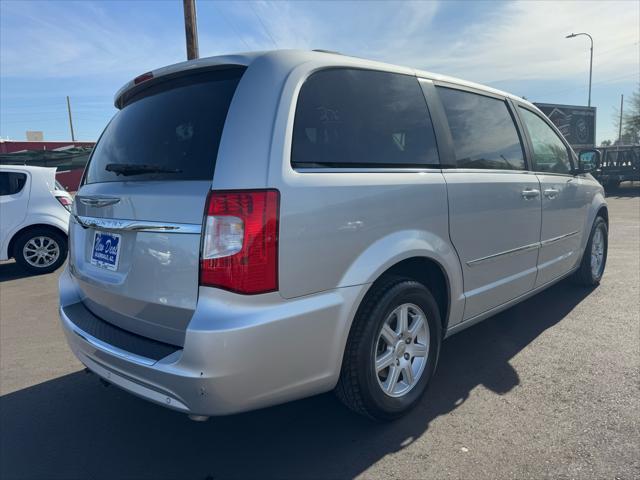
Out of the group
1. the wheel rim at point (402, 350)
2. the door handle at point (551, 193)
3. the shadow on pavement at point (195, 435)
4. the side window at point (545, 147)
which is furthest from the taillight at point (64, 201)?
the door handle at point (551, 193)

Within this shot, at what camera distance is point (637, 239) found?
821cm

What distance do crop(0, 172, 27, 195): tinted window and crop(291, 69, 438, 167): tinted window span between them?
630 centimetres

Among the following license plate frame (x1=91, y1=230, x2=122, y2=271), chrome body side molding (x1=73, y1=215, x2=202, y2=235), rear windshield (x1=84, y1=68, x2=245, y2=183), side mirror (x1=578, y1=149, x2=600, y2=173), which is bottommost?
license plate frame (x1=91, y1=230, x2=122, y2=271)

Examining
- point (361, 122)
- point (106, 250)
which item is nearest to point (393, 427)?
point (361, 122)

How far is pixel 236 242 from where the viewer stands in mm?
1928

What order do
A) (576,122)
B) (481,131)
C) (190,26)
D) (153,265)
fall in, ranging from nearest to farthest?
(153,265), (481,131), (190,26), (576,122)

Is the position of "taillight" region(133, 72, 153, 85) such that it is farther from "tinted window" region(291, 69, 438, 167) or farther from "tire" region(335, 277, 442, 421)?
"tire" region(335, 277, 442, 421)

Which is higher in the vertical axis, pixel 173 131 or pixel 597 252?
pixel 173 131

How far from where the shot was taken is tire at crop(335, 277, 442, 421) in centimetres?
234

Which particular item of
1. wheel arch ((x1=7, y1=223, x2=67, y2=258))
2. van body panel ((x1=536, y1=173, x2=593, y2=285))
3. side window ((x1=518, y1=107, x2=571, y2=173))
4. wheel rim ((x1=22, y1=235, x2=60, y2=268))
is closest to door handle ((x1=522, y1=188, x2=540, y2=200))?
van body panel ((x1=536, y1=173, x2=593, y2=285))

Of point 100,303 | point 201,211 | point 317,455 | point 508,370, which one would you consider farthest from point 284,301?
point 508,370

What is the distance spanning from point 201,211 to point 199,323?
1.50 feet

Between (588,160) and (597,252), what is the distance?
106cm

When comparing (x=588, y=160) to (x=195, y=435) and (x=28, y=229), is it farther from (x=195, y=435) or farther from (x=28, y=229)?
(x=28, y=229)
